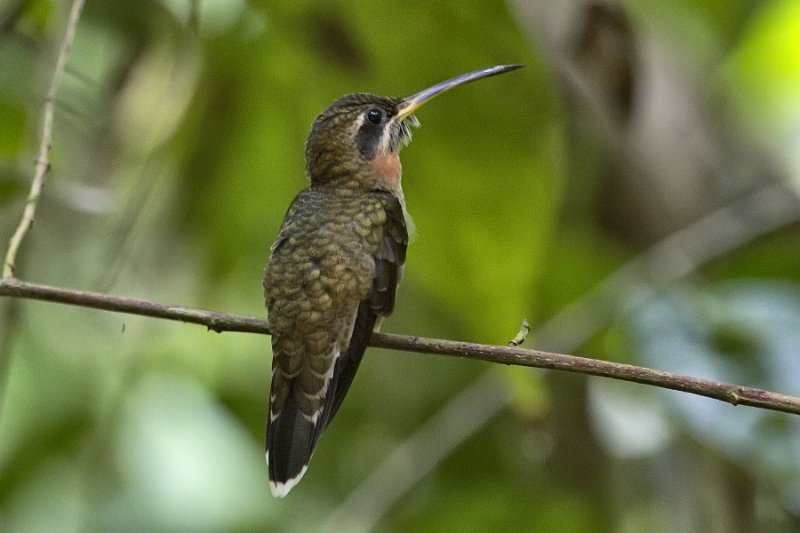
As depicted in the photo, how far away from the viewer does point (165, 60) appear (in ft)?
7.50

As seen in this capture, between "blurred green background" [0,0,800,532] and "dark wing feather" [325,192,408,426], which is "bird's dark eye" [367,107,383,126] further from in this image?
"dark wing feather" [325,192,408,426]

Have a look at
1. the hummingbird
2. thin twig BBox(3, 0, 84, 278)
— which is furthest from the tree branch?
the hummingbird

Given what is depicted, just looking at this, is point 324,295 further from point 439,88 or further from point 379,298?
point 439,88

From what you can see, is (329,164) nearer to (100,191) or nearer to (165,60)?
(165,60)

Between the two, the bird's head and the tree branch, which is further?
the bird's head

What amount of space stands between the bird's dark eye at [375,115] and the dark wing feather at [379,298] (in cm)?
24

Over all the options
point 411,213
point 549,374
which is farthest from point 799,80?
point 411,213

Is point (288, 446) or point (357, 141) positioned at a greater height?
point (357, 141)

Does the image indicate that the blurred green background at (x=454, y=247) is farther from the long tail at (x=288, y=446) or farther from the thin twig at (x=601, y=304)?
the long tail at (x=288, y=446)

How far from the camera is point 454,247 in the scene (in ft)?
6.19

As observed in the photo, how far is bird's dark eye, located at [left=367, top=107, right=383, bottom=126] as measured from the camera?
2160 millimetres

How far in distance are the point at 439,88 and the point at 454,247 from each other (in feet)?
0.90

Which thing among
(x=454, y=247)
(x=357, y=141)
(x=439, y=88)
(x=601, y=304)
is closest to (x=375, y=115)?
(x=357, y=141)

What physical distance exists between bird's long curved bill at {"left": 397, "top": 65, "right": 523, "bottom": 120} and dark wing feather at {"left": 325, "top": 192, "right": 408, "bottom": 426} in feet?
0.56
